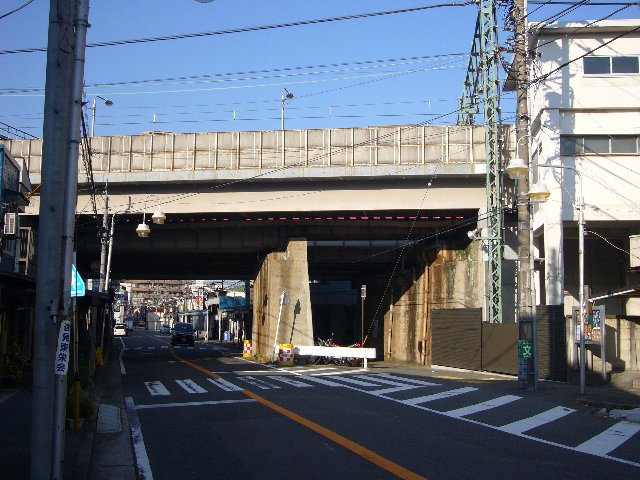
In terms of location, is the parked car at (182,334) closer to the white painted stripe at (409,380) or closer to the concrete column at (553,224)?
the white painted stripe at (409,380)

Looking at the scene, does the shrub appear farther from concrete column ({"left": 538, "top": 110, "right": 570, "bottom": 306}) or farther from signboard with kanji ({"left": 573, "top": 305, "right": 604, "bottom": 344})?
concrete column ({"left": 538, "top": 110, "right": 570, "bottom": 306})

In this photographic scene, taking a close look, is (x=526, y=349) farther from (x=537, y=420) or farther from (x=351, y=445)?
(x=351, y=445)

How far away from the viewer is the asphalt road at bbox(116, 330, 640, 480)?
29.6 ft

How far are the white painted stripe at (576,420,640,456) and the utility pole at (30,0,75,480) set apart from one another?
7758 millimetres

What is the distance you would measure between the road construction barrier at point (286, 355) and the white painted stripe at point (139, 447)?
54.7 feet

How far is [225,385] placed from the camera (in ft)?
68.9

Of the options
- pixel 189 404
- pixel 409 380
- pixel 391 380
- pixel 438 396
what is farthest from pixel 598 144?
pixel 189 404

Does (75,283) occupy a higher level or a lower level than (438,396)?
higher

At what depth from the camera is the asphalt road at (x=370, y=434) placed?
9.03m

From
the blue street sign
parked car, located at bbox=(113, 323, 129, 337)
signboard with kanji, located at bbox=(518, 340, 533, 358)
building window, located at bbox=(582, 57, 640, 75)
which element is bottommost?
parked car, located at bbox=(113, 323, 129, 337)

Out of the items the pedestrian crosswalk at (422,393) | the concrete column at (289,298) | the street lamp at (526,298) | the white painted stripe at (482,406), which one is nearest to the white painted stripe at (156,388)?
the pedestrian crosswalk at (422,393)

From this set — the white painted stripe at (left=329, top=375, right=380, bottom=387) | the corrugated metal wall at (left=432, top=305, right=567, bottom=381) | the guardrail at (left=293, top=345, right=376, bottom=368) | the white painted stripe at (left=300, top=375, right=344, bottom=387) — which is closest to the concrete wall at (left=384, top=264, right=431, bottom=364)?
the corrugated metal wall at (left=432, top=305, right=567, bottom=381)

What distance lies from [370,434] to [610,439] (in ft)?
13.6

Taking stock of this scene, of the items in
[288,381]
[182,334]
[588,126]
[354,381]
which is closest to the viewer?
[288,381]
